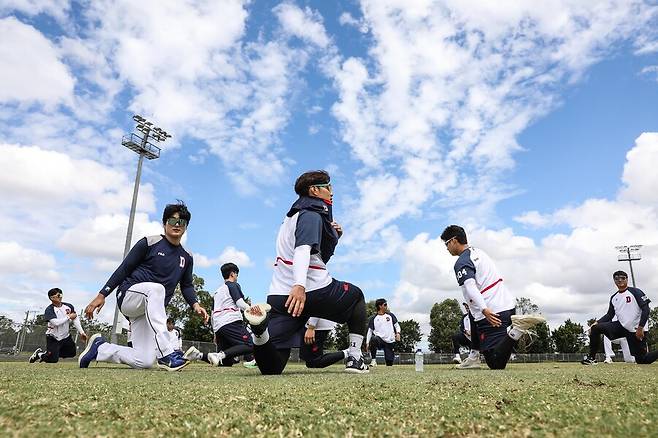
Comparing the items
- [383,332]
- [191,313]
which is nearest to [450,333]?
[191,313]

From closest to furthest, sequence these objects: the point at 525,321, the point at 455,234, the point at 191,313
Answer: the point at 525,321
the point at 455,234
the point at 191,313

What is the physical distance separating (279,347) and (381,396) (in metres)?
2.45

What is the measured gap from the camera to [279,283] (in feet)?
16.1

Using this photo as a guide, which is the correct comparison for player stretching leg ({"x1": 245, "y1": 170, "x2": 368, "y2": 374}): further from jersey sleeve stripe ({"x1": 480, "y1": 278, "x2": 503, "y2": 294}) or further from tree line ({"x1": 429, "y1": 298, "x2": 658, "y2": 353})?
tree line ({"x1": 429, "y1": 298, "x2": 658, "y2": 353})

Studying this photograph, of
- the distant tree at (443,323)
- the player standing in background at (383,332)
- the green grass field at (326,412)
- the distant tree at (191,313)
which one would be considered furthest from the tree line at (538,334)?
Answer: the green grass field at (326,412)

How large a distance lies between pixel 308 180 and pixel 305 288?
1322mm

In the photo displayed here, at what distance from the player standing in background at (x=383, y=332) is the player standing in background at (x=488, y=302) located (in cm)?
781

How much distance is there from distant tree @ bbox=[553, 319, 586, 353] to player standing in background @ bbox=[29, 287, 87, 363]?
76.4 meters

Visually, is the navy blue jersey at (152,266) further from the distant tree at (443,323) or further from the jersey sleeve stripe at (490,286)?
the distant tree at (443,323)

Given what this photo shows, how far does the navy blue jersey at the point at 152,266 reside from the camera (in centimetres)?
613

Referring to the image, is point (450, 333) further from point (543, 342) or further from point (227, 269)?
point (227, 269)

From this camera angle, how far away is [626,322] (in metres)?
Answer: 10.2

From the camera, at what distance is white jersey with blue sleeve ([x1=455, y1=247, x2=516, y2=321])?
692 cm

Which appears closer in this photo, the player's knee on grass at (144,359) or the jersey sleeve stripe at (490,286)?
the player's knee on grass at (144,359)
